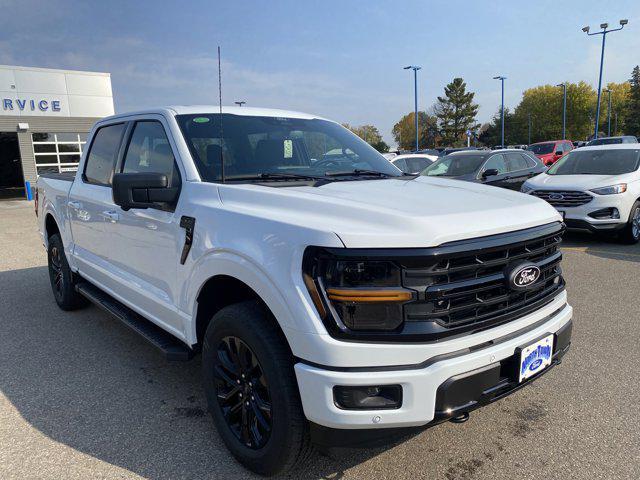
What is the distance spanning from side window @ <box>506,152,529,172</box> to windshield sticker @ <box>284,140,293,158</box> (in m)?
9.20

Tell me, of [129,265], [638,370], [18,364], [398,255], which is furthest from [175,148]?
[638,370]

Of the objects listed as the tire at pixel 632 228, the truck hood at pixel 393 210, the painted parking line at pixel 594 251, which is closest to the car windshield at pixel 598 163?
the tire at pixel 632 228

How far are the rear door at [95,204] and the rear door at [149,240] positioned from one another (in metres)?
0.18

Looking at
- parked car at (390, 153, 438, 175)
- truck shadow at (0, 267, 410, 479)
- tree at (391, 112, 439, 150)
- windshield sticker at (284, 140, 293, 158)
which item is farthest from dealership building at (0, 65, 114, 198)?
tree at (391, 112, 439, 150)

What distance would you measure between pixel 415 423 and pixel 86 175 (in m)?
3.74

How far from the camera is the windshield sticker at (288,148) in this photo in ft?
10.8

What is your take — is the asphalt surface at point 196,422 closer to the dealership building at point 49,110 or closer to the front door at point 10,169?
the dealership building at point 49,110

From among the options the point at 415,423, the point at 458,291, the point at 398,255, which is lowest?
the point at 415,423

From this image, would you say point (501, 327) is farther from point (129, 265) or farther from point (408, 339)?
point (129, 265)

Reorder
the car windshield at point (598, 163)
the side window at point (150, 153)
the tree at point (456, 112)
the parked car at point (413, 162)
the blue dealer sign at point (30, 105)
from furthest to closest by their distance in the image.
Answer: the tree at point (456, 112) < the blue dealer sign at point (30, 105) < the parked car at point (413, 162) < the car windshield at point (598, 163) < the side window at point (150, 153)

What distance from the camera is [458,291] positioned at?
210cm

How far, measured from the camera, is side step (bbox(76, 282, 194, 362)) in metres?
2.94

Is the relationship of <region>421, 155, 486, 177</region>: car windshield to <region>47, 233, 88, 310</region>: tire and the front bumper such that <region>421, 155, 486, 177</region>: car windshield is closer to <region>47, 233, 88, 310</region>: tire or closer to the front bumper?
<region>47, 233, 88, 310</region>: tire

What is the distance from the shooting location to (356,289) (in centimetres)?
198
